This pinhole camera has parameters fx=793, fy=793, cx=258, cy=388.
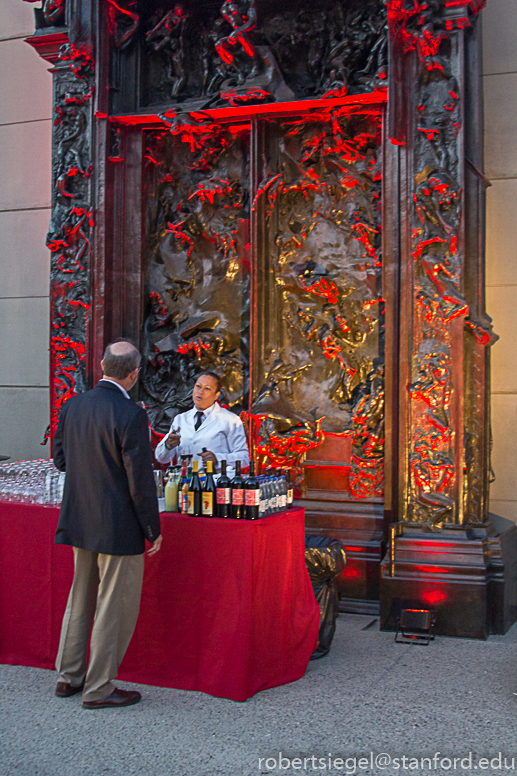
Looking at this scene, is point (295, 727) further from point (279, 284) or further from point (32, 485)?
point (279, 284)

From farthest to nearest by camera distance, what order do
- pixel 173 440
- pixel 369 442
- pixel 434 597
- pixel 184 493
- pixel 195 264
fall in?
pixel 195 264
pixel 369 442
pixel 173 440
pixel 434 597
pixel 184 493

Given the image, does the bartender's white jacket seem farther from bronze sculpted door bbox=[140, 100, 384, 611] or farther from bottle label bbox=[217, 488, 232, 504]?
bottle label bbox=[217, 488, 232, 504]

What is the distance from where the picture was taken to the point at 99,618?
4352mm

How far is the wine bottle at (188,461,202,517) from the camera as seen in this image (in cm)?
468

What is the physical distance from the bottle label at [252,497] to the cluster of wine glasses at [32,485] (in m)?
1.32

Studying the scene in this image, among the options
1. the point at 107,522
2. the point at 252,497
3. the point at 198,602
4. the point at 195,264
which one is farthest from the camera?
the point at 195,264

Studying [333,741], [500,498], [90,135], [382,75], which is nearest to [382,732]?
[333,741]

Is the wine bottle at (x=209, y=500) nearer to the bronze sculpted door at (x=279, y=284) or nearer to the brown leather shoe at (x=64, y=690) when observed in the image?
the brown leather shoe at (x=64, y=690)

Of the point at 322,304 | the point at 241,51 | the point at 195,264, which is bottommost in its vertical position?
the point at 322,304

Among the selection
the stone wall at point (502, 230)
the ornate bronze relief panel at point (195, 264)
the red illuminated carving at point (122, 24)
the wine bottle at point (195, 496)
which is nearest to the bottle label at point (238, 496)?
the wine bottle at point (195, 496)

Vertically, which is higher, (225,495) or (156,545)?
(225,495)

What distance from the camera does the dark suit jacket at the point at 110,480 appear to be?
4.30m

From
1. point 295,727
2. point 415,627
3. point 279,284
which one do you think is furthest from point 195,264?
point 295,727

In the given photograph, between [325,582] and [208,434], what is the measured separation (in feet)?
5.14
